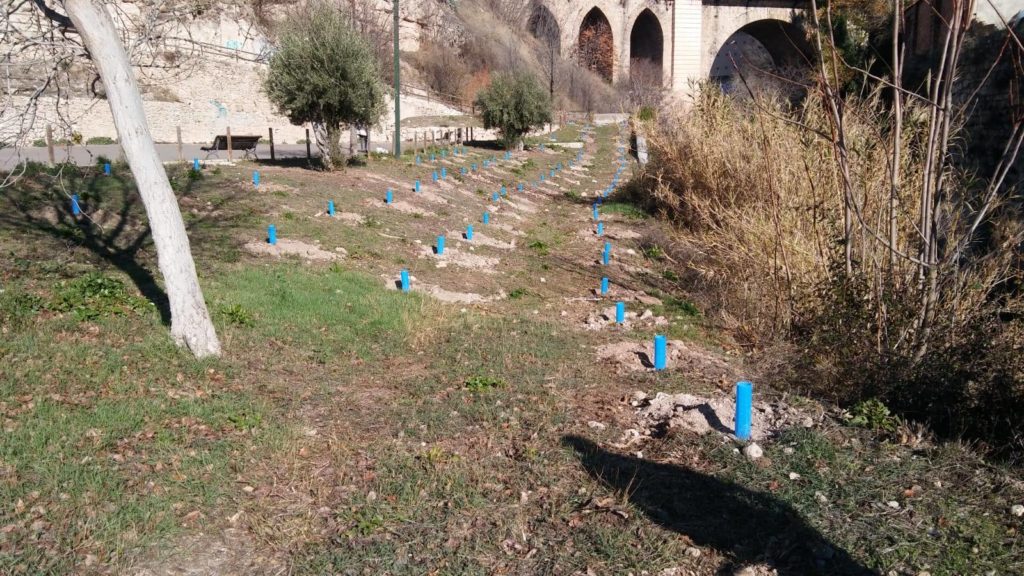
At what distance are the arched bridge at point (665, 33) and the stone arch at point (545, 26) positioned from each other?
0.08 meters

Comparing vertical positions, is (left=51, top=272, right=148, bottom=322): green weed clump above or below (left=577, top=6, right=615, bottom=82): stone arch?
below

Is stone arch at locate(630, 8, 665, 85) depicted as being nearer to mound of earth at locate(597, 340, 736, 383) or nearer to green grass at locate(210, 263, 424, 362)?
green grass at locate(210, 263, 424, 362)

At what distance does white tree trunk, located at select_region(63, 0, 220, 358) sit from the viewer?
6023 millimetres

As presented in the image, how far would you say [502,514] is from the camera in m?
4.43

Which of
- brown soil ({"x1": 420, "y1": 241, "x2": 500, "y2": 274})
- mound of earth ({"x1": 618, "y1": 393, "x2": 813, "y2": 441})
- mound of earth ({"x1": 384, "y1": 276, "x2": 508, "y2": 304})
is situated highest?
brown soil ({"x1": 420, "y1": 241, "x2": 500, "y2": 274})

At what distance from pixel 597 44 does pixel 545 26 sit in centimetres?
447

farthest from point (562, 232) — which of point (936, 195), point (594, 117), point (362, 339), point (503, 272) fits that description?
point (594, 117)

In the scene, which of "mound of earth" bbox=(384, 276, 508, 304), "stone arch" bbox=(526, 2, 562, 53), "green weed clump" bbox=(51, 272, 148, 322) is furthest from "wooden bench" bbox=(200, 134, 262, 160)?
"stone arch" bbox=(526, 2, 562, 53)

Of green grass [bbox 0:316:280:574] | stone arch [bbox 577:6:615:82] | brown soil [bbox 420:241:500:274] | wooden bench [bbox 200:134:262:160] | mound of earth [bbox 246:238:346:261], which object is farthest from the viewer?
stone arch [bbox 577:6:615:82]

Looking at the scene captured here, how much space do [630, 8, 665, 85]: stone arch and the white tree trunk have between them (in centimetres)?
4971

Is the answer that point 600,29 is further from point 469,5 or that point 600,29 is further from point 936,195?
point 936,195

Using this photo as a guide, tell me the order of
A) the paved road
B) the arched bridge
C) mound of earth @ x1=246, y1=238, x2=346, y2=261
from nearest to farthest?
mound of earth @ x1=246, y1=238, x2=346, y2=261 < the paved road < the arched bridge

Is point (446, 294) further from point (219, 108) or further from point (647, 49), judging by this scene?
point (647, 49)

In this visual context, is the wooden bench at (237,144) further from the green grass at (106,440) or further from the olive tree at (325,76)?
the green grass at (106,440)
